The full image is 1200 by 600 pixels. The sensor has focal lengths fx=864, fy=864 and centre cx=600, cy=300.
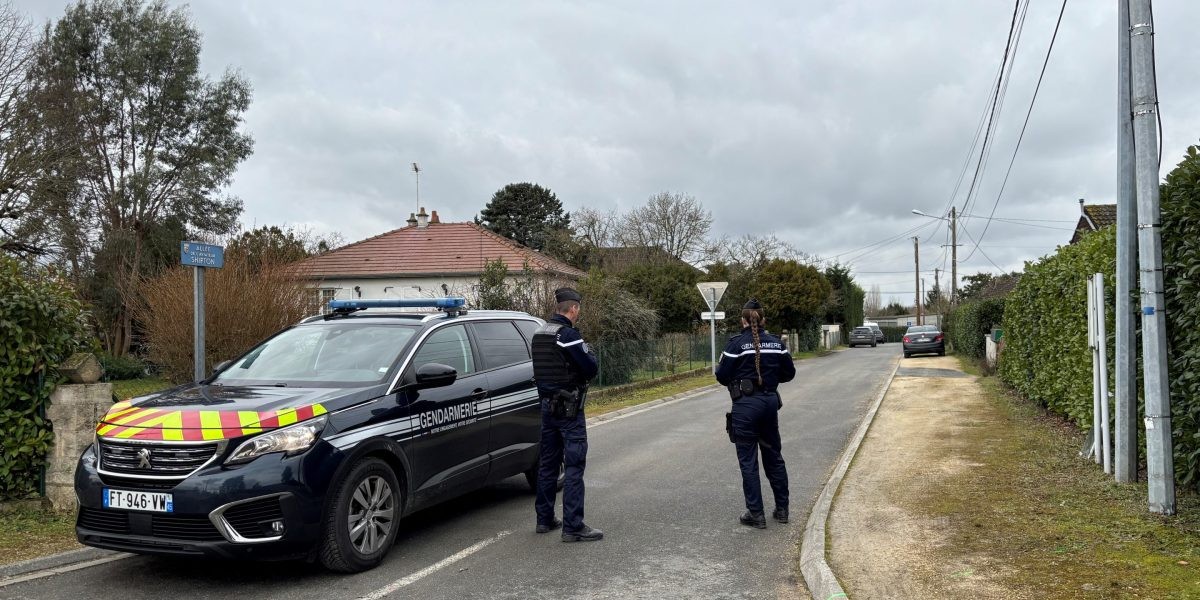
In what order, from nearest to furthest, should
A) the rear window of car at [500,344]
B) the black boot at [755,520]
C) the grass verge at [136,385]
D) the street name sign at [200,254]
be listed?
1. the black boot at [755,520]
2. the rear window of car at [500,344]
3. the street name sign at [200,254]
4. the grass verge at [136,385]

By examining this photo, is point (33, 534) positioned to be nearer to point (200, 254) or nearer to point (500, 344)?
point (200, 254)

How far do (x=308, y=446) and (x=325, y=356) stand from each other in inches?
55.2

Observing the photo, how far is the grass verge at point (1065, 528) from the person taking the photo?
4.97 m

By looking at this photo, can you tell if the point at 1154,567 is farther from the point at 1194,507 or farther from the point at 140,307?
the point at 140,307

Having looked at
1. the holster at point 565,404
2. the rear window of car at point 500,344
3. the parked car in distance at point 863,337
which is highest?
the rear window of car at point 500,344

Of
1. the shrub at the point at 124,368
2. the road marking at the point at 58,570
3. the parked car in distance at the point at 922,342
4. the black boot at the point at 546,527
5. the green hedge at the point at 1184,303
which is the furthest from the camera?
the parked car in distance at the point at 922,342

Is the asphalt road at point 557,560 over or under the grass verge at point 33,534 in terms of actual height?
under

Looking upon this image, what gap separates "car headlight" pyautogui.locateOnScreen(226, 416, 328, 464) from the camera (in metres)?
5.16

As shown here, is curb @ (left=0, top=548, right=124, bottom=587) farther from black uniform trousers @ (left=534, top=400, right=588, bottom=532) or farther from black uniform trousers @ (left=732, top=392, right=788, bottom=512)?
black uniform trousers @ (left=732, top=392, right=788, bottom=512)

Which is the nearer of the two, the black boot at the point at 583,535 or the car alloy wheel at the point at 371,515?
the car alloy wheel at the point at 371,515

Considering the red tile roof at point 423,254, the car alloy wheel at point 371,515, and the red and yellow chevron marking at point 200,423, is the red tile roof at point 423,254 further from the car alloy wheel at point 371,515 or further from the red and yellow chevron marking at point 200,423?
the red and yellow chevron marking at point 200,423

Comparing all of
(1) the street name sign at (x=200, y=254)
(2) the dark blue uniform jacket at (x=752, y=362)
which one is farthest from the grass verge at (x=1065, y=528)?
(1) the street name sign at (x=200, y=254)

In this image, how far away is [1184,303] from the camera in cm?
628

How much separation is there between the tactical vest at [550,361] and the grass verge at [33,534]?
3569 millimetres
